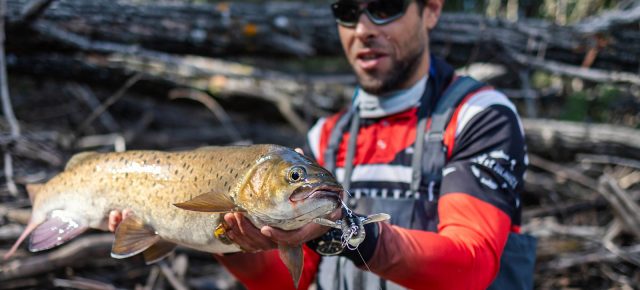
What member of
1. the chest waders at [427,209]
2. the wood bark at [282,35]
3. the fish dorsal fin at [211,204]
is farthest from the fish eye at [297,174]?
the wood bark at [282,35]

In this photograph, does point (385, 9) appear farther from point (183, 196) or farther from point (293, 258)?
point (293, 258)

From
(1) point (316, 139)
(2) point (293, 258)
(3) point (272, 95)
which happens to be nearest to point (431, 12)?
(1) point (316, 139)

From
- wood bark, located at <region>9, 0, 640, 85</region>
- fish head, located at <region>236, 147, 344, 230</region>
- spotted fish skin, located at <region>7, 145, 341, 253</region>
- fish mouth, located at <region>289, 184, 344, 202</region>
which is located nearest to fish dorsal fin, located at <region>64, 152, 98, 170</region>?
spotted fish skin, located at <region>7, 145, 341, 253</region>

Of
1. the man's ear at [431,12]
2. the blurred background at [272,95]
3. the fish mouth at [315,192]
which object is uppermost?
the man's ear at [431,12]

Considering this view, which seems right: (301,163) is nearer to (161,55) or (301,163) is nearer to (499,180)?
(499,180)

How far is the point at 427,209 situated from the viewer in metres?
2.88

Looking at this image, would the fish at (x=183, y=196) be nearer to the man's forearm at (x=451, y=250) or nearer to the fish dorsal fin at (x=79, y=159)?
the fish dorsal fin at (x=79, y=159)

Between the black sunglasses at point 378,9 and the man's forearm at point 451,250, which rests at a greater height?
Answer: the black sunglasses at point 378,9

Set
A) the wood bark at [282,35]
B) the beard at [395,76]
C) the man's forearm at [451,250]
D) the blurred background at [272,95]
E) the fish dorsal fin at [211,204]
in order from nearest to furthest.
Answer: the fish dorsal fin at [211,204]
the man's forearm at [451,250]
the beard at [395,76]
the blurred background at [272,95]
the wood bark at [282,35]

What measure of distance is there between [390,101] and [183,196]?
1220 mm

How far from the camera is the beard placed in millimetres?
3268

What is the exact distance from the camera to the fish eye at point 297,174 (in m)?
2.03

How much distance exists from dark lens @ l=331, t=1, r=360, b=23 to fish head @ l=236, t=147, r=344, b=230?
1286 millimetres

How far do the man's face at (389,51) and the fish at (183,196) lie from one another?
39.7 inches
